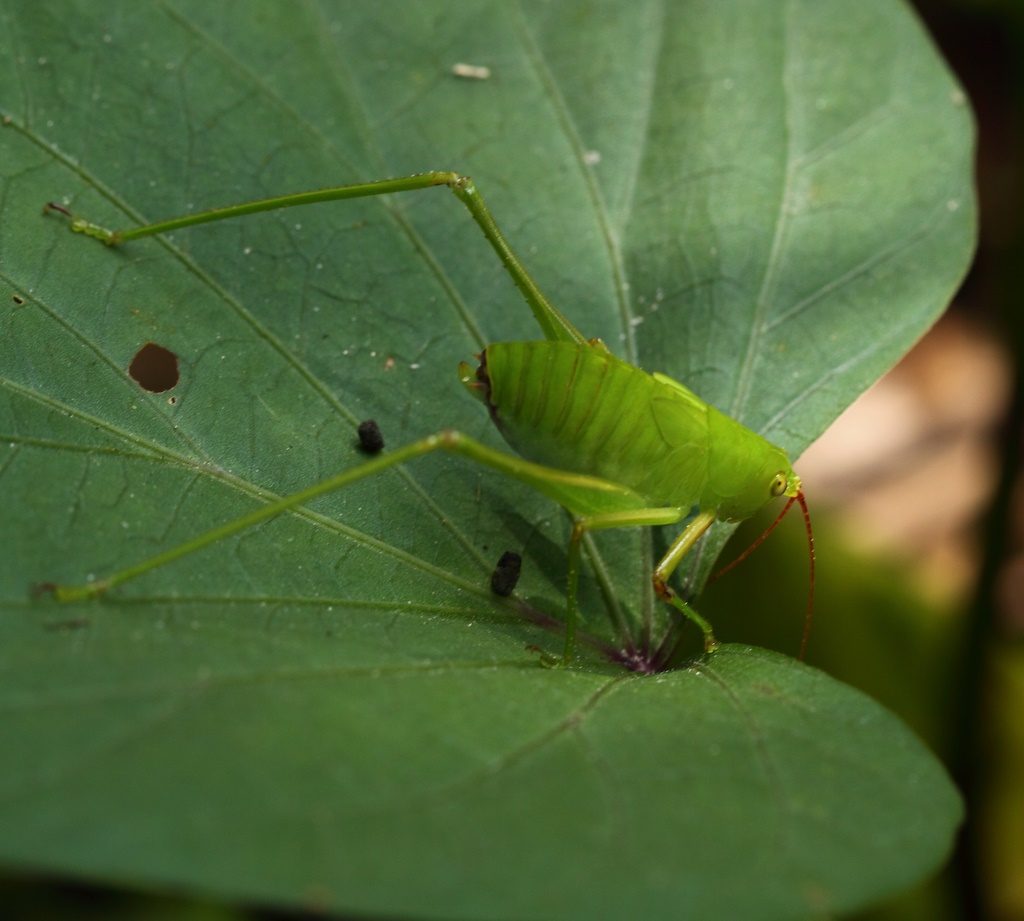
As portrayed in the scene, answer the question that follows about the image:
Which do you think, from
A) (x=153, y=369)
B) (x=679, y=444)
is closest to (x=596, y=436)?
(x=679, y=444)

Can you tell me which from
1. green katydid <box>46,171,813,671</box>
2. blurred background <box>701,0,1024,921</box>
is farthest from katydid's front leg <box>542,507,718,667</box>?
Answer: blurred background <box>701,0,1024,921</box>

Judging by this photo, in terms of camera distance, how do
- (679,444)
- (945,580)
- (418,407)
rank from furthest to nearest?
(945,580) → (679,444) → (418,407)

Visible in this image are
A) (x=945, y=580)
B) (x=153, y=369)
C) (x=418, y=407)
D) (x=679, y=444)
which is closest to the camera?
(x=153, y=369)

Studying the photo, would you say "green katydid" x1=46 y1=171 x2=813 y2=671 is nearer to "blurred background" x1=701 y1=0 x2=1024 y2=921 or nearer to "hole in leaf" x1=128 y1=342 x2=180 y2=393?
"hole in leaf" x1=128 y1=342 x2=180 y2=393

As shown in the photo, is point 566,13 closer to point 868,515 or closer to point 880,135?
point 880,135

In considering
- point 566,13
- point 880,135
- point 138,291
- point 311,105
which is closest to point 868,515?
point 880,135

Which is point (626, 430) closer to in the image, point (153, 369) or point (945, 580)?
point (153, 369)

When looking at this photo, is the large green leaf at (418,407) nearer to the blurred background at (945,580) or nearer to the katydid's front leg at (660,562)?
the katydid's front leg at (660,562)
